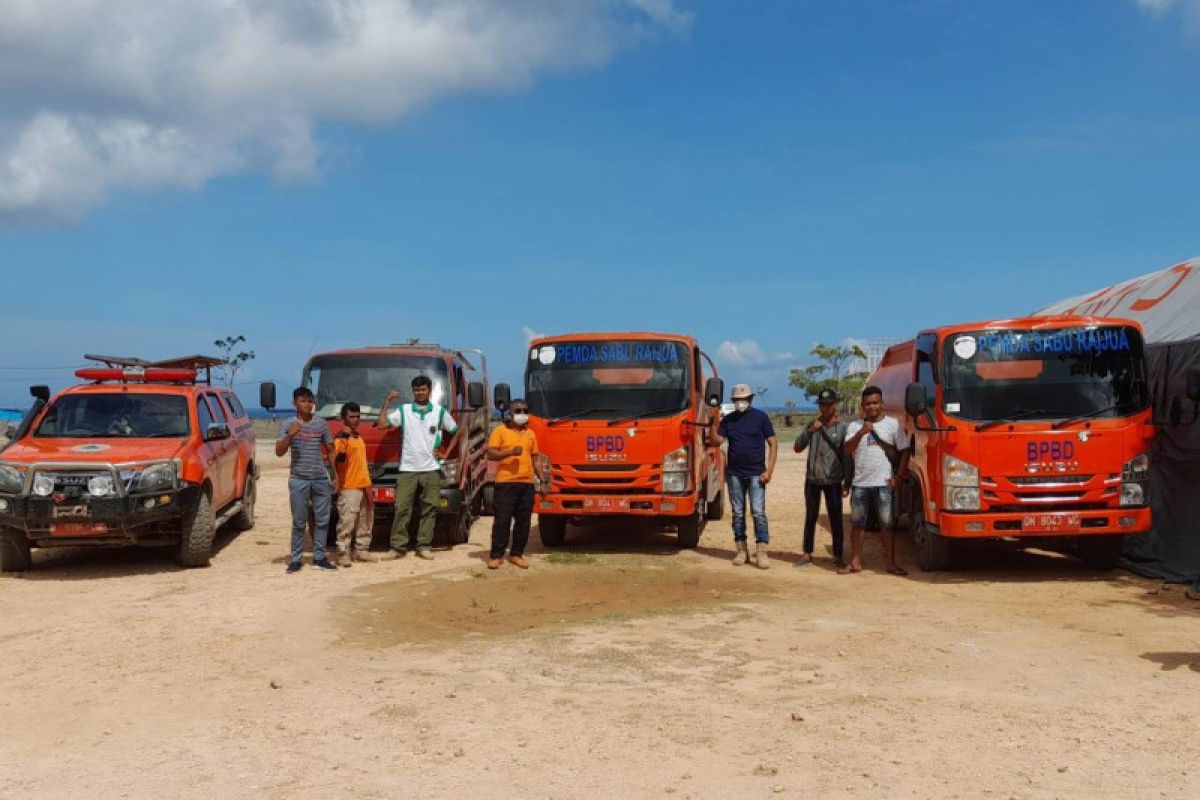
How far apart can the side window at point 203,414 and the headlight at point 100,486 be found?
1.45m

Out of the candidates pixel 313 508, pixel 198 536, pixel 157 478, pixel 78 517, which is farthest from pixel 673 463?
pixel 78 517

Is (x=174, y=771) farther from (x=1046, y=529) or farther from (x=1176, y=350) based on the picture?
(x=1176, y=350)

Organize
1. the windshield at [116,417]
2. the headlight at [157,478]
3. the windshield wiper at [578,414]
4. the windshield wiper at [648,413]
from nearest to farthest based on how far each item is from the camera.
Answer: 1. the headlight at [157,478]
2. the windshield at [116,417]
3. the windshield wiper at [648,413]
4. the windshield wiper at [578,414]

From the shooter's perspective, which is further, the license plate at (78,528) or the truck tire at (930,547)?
the truck tire at (930,547)

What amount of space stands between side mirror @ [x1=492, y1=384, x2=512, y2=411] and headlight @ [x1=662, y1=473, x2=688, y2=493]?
195 cm

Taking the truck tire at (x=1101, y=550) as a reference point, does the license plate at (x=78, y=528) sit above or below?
above

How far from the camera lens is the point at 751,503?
1102cm

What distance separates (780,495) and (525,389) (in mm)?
8518

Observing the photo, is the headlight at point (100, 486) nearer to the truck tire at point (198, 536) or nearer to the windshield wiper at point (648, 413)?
the truck tire at point (198, 536)

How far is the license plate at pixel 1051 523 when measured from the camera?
1013cm

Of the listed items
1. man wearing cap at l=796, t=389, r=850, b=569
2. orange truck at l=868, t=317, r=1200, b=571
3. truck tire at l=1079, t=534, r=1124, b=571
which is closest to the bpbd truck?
man wearing cap at l=796, t=389, r=850, b=569

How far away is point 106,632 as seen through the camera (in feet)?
26.9

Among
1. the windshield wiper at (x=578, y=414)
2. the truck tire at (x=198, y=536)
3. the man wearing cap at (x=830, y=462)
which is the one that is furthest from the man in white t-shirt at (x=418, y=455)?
the man wearing cap at (x=830, y=462)

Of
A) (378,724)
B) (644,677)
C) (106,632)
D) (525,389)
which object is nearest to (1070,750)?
(644,677)
